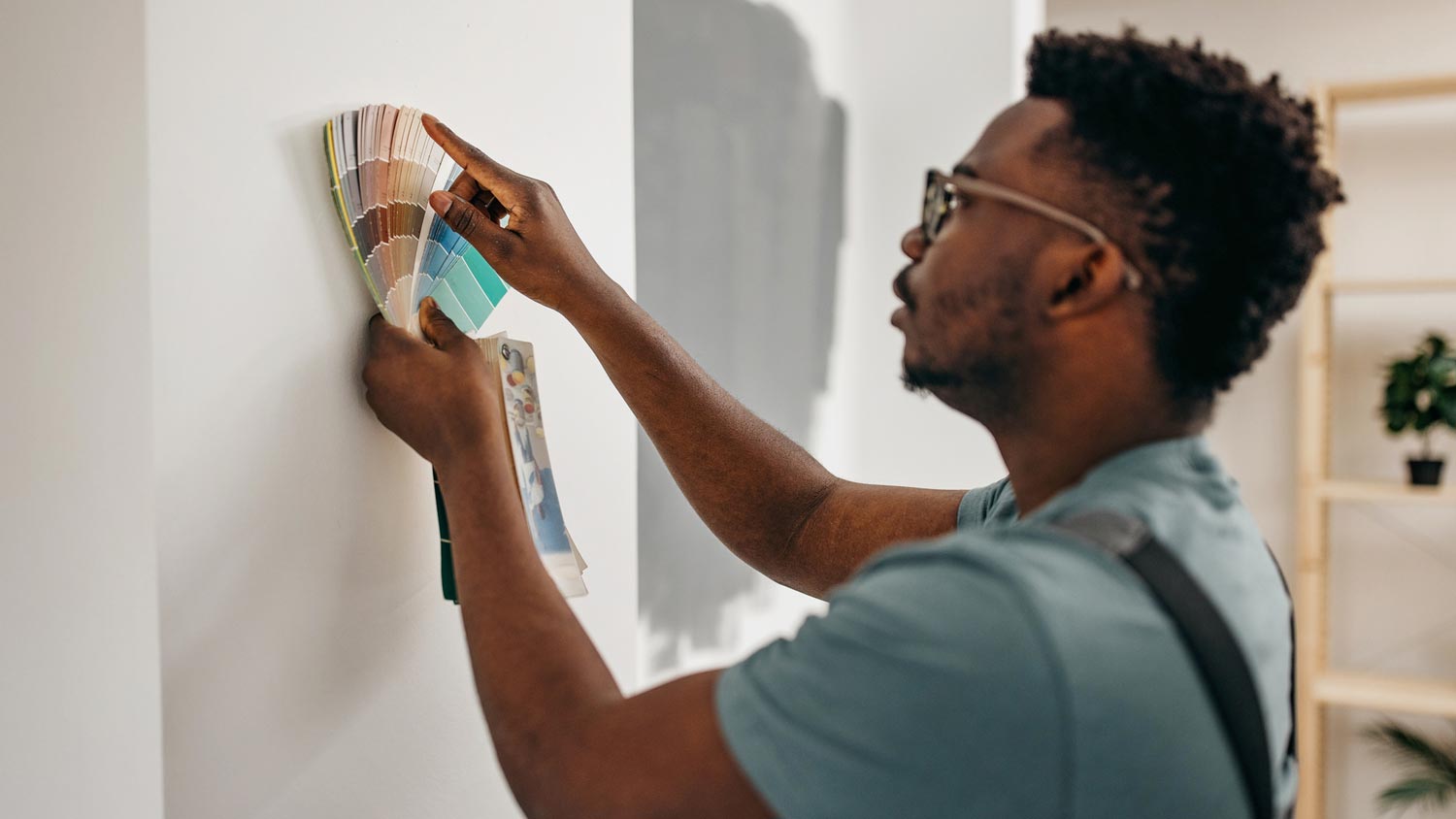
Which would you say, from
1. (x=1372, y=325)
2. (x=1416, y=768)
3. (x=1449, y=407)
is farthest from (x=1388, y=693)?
(x=1372, y=325)

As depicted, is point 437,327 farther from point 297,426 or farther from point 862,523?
point 862,523

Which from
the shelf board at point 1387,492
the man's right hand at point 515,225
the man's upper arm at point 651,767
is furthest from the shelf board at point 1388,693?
the man's upper arm at point 651,767

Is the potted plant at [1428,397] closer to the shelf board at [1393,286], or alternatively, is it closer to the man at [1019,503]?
the shelf board at [1393,286]

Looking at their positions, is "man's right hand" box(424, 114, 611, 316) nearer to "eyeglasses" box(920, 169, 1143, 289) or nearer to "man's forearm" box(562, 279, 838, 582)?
"man's forearm" box(562, 279, 838, 582)

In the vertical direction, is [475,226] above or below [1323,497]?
above

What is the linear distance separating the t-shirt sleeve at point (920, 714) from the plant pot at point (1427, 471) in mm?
2611

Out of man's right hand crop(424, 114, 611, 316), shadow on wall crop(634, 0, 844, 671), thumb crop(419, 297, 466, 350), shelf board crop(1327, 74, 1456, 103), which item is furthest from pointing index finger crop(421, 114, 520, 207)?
shelf board crop(1327, 74, 1456, 103)

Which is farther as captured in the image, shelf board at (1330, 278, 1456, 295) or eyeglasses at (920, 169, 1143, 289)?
shelf board at (1330, 278, 1456, 295)

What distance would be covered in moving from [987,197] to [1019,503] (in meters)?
0.25

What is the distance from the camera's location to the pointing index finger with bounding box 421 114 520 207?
3.07 feet

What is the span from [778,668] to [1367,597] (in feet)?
9.51

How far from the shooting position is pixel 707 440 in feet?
3.92

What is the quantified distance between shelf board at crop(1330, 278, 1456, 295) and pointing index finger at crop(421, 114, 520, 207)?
2.46 m

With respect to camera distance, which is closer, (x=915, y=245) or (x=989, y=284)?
(x=989, y=284)
